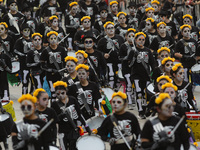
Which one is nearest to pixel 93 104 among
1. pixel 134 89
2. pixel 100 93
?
pixel 100 93

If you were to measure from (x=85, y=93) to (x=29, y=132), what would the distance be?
3570mm

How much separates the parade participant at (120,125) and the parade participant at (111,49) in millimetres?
7442

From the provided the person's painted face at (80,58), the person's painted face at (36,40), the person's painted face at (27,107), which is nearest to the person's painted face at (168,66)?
the person's painted face at (80,58)

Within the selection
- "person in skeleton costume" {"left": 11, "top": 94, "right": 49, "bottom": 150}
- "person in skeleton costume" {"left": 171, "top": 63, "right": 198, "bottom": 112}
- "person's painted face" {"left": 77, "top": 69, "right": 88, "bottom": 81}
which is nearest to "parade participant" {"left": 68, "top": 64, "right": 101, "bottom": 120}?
"person's painted face" {"left": 77, "top": 69, "right": 88, "bottom": 81}

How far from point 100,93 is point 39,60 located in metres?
4.26

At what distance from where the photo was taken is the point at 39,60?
59.2ft

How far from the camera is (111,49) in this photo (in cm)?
1895

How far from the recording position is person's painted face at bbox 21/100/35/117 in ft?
34.8

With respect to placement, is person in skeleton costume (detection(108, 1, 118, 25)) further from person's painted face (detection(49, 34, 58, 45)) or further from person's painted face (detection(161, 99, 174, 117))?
person's painted face (detection(161, 99, 174, 117))

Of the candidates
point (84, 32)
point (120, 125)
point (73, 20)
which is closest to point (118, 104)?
point (120, 125)

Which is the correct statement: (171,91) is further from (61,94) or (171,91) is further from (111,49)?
(111,49)

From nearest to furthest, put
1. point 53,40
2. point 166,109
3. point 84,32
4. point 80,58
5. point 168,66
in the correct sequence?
point 166,109
point 168,66
point 80,58
point 53,40
point 84,32

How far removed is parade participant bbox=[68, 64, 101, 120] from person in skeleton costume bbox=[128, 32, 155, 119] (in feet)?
9.68

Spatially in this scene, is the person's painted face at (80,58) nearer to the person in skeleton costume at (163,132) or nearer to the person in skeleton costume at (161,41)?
the person in skeleton costume at (161,41)
